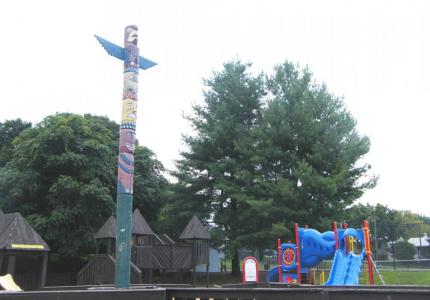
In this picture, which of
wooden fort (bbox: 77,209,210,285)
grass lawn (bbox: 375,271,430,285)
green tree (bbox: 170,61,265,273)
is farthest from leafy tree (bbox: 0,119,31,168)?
grass lawn (bbox: 375,271,430,285)

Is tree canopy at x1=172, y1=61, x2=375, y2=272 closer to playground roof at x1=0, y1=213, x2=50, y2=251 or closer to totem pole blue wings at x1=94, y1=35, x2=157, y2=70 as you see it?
playground roof at x1=0, y1=213, x2=50, y2=251

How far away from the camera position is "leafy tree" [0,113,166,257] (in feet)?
81.8

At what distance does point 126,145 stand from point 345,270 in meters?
Result: 11.8

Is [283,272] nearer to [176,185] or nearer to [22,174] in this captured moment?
[176,185]

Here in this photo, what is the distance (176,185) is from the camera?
30219mm

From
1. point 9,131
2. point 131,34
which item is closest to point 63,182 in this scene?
point 9,131

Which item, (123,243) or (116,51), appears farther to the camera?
(116,51)

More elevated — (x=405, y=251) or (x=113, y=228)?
(x=113, y=228)

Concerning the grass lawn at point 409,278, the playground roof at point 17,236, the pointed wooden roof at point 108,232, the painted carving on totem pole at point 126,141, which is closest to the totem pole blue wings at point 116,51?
the painted carving on totem pole at point 126,141

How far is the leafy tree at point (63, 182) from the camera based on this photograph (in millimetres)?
24938

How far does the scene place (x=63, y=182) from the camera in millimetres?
24516

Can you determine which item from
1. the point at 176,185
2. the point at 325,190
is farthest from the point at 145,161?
the point at 325,190

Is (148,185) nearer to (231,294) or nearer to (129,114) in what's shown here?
(129,114)

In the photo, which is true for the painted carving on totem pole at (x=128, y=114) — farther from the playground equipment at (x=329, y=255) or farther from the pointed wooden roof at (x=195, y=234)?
the pointed wooden roof at (x=195, y=234)
